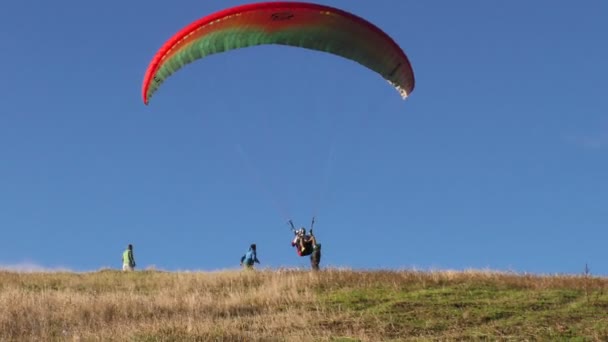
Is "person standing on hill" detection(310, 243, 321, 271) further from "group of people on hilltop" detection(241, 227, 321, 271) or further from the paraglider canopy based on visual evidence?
the paraglider canopy

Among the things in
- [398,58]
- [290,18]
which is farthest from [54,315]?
[398,58]

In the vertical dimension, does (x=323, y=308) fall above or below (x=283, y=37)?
below

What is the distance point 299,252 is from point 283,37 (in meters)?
6.06

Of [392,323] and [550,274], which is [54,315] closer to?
[392,323]

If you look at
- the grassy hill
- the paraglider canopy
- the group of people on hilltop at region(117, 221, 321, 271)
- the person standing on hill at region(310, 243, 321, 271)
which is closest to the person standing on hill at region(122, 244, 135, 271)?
the group of people on hilltop at region(117, 221, 321, 271)

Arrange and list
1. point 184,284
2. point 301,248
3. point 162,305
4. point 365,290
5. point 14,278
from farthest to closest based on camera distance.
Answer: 1. point 14,278
2. point 184,284
3. point 301,248
4. point 365,290
5. point 162,305

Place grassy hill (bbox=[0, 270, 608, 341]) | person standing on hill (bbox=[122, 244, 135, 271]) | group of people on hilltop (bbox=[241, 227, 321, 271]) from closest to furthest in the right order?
grassy hill (bbox=[0, 270, 608, 341]) < group of people on hilltop (bbox=[241, 227, 321, 271]) < person standing on hill (bbox=[122, 244, 135, 271])

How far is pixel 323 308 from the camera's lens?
18.1 meters

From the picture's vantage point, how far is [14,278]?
26.7 meters

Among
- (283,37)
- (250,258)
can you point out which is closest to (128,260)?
(250,258)

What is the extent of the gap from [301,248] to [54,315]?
7151 millimetres

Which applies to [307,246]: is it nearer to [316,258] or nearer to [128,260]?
[316,258]

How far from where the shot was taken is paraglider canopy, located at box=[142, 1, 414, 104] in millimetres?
19234

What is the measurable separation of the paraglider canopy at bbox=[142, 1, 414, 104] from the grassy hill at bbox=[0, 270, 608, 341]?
5.51 meters
